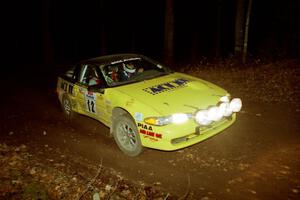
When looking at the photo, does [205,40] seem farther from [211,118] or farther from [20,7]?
[211,118]

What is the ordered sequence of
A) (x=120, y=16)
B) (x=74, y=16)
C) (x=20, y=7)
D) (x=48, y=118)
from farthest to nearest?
(x=74, y=16), (x=120, y=16), (x=20, y=7), (x=48, y=118)

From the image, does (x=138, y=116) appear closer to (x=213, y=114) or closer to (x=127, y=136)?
(x=127, y=136)

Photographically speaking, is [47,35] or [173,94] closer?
[173,94]

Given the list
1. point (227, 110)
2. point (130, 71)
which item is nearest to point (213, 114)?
point (227, 110)

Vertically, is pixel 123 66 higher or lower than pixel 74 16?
lower

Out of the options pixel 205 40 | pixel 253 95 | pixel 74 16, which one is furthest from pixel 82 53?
pixel 253 95

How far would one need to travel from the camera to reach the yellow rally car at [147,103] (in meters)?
4.88

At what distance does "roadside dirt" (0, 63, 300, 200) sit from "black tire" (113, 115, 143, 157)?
0.16m

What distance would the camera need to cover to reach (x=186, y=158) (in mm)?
5383

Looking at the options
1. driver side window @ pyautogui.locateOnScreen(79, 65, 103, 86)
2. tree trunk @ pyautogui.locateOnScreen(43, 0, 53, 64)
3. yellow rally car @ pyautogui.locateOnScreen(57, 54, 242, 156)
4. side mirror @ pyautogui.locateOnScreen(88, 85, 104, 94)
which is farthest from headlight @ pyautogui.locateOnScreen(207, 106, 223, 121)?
tree trunk @ pyautogui.locateOnScreen(43, 0, 53, 64)

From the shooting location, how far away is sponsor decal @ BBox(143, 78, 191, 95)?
18.0 feet

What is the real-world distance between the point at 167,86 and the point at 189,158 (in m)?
1.37

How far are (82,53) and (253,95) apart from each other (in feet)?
108

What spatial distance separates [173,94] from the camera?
540 cm
